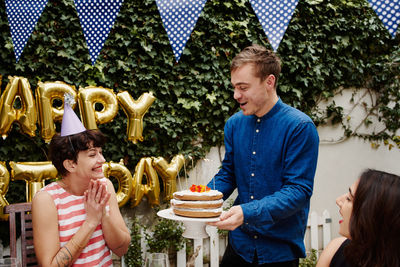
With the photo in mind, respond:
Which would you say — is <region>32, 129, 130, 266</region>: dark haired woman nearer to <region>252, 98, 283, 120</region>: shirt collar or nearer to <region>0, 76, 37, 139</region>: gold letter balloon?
<region>0, 76, 37, 139</region>: gold letter balloon

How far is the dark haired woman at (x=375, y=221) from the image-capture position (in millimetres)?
1436

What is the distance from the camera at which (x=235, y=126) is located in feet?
7.66

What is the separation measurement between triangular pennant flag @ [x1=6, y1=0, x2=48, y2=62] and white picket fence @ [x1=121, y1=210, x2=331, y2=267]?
7.57 ft

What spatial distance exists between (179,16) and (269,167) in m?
1.46

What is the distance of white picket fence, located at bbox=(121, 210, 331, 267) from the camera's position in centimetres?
398

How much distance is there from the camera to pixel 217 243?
420 cm

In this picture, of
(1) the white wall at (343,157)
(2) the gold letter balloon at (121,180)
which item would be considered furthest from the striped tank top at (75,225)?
(1) the white wall at (343,157)

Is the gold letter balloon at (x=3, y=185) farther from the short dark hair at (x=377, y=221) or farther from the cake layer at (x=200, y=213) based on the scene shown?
the short dark hair at (x=377, y=221)

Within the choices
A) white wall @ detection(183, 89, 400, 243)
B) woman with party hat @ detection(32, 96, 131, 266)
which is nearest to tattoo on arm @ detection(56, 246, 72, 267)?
woman with party hat @ detection(32, 96, 131, 266)

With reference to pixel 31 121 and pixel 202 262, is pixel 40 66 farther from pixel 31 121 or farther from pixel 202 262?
pixel 202 262

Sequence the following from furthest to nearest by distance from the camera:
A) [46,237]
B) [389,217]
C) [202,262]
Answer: [202,262]
[46,237]
[389,217]

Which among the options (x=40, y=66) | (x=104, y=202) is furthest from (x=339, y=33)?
(x=104, y=202)

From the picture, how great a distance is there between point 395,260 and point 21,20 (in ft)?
9.88

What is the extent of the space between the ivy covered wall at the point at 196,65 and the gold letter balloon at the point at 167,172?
0.25 metres
